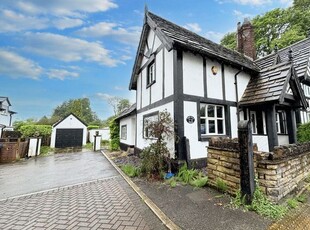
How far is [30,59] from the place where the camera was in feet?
73.5

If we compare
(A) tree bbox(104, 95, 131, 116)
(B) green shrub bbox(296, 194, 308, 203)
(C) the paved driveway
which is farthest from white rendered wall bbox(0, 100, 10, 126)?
(B) green shrub bbox(296, 194, 308, 203)

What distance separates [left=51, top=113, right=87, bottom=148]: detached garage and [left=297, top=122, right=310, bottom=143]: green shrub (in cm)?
2351

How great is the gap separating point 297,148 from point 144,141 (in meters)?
7.24

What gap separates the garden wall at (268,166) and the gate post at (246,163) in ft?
1.12

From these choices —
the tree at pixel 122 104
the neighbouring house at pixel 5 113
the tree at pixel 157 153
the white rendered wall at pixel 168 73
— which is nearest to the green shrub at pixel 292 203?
the tree at pixel 157 153

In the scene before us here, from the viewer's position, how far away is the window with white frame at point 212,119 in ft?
25.0

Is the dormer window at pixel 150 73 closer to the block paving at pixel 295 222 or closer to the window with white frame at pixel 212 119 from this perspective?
the window with white frame at pixel 212 119

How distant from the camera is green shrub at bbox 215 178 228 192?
168 inches

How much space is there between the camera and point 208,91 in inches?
307

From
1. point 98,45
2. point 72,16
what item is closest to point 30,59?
point 98,45

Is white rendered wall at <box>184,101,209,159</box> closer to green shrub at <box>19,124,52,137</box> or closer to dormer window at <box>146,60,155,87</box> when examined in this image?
dormer window at <box>146,60,155,87</box>

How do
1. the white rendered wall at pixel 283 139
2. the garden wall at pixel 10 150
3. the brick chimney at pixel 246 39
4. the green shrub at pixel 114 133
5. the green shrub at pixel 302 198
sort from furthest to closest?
the green shrub at pixel 114 133, the brick chimney at pixel 246 39, the garden wall at pixel 10 150, the white rendered wall at pixel 283 139, the green shrub at pixel 302 198

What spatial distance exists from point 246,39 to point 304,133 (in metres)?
8.28

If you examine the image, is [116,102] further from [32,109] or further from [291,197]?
[291,197]
